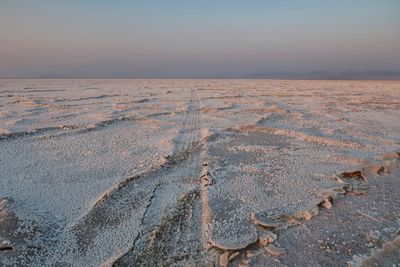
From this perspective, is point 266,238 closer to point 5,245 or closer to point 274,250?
point 274,250

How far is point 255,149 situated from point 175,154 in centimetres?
117

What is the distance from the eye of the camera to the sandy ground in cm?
225

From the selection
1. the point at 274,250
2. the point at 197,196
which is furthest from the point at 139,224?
the point at 274,250

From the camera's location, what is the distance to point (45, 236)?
2.40 m

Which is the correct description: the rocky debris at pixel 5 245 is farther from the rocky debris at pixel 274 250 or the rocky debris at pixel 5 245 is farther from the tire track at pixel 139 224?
the rocky debris at pixel 274 250

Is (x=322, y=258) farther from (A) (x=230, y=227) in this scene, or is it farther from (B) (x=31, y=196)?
(B) (x=31, y=196)

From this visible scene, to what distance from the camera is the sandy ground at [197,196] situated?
2252 mm

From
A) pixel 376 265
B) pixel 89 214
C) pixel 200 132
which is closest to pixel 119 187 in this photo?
pixel 89 214

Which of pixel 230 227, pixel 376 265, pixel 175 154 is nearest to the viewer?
pixel 376 265

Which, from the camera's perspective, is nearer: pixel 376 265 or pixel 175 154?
pixel 376 265

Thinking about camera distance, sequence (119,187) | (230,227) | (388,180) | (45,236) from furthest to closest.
→ 1. (388,180)
2. (119,187)
3. (230,227)
4. (45,236)

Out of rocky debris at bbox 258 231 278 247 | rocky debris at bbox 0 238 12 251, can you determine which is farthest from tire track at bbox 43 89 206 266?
rocky debris at bbox 258 231 278 247

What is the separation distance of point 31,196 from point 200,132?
3233 millimetres

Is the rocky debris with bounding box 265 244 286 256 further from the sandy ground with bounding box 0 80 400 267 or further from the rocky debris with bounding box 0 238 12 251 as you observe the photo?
the rocky debris with bounding box 0 238 12 251
